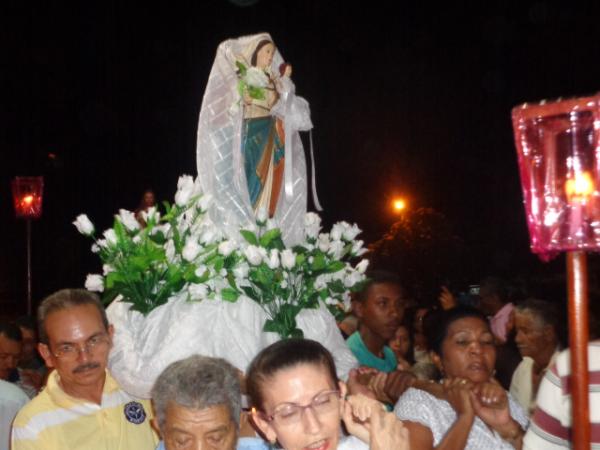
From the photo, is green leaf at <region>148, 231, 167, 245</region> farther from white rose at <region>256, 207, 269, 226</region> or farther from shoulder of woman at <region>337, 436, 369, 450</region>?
shoulder of woman at <region>337, 436, 369, 450</region>

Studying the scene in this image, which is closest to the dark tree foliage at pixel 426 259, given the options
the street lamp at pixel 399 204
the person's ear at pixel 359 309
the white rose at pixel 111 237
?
the street lamp at pixel 399 204

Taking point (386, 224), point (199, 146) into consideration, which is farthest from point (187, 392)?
point (386, 224)

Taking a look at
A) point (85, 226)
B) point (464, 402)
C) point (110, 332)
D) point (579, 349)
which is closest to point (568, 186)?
point (579, 349)

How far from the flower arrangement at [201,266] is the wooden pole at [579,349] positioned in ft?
4.83

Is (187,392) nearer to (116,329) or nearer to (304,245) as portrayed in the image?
(116,329)

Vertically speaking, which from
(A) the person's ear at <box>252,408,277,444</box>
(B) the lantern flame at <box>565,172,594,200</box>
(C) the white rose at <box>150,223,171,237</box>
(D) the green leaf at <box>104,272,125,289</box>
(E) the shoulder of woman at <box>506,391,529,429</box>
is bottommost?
(E) the shoulder of woman at <box>506,391,529,429</box>

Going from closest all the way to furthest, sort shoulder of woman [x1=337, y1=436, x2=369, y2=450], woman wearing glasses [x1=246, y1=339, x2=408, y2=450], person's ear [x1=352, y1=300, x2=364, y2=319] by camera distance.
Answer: woman wearing glasses [x1=246, y1=339, x2=408, y2=450] → shoulder of woman [x1=337, y1=436, x2=369, y2=450] → person's ear [x1=352, y1=300, x2=364, y2=319]

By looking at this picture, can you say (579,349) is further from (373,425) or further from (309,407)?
(309,407)

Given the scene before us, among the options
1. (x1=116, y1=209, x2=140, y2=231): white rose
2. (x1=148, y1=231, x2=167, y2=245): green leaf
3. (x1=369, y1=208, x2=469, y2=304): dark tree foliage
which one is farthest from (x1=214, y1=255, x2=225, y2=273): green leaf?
(x1=369, y1=208, x2=469, y2=304): dark tree foliage

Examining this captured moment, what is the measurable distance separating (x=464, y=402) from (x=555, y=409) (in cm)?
64

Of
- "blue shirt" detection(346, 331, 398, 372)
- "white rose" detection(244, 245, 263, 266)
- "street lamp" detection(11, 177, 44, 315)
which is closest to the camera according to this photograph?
"white rose" detection(244, 245, 263, 266)

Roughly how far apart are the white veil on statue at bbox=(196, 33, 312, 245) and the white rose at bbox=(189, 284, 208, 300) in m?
0.38

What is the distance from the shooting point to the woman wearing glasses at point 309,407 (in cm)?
229

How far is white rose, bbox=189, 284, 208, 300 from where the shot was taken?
128 inches
